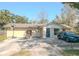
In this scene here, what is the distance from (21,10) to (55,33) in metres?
2.82

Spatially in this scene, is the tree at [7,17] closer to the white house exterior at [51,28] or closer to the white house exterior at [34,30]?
the white house exterior at [34,30]

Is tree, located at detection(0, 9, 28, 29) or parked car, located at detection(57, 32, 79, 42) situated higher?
tree, located at detection(0, 9, 28, 29)

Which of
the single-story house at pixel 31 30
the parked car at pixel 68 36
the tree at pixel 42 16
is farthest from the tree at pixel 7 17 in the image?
the parked car at pixel 68 36

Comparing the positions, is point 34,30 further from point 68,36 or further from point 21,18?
point 68,36

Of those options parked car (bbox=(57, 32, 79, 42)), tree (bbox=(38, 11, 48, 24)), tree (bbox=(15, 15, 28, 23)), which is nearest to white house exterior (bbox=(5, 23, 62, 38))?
tree (bbox=(15, 15, 28, 23))

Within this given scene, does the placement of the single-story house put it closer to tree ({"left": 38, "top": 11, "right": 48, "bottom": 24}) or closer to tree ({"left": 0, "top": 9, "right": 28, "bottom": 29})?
tree ({"left": 0, "top": 9, "right": 28, "bottom": 29})

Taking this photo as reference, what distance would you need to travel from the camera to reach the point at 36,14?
371 inches

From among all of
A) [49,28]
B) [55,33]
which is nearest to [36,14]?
[55,33]

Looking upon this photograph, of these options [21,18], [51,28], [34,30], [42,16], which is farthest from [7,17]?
[51,28]

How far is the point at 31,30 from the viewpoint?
34.4 feet

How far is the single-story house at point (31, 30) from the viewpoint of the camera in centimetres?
1019

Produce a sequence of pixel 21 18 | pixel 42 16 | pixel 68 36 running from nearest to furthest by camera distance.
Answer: pixel 42 16, pixel 21 18, pixel 68 36

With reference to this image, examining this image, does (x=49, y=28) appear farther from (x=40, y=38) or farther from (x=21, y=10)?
(x=21, y=10)

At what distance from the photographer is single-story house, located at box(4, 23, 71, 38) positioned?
10.2m
